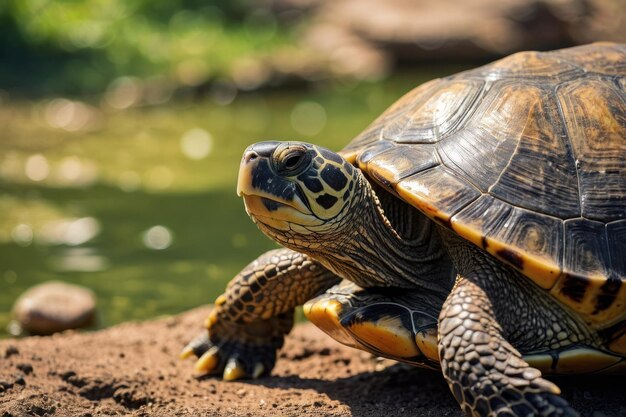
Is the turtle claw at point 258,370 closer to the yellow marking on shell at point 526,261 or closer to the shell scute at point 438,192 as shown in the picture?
the shell scute at point 438,192

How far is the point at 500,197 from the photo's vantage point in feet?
12.2

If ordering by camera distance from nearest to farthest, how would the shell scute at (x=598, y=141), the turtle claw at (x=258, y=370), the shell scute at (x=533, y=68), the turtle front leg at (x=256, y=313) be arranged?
the shell scute at (x=598, y=141), the shell scute at (x=533, y=68), the turtle front leg at (x=256, y=313), the turtle claw at (x=258, y=370)

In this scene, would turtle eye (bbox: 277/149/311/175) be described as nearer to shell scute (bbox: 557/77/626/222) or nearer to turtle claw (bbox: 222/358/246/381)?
shell scute (bbox: 557/77/626/222)

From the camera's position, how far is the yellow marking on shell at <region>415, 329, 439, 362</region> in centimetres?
362

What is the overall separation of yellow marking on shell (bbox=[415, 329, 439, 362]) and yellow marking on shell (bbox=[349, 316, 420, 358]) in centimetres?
3

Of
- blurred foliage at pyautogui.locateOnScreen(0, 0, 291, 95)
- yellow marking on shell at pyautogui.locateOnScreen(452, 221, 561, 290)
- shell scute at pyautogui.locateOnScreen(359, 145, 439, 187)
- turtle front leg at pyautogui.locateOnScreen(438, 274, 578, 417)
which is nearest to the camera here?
turtle front leg at pyautogui.locateOnScreen(438, 274, 578, 417)

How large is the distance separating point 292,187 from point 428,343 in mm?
846

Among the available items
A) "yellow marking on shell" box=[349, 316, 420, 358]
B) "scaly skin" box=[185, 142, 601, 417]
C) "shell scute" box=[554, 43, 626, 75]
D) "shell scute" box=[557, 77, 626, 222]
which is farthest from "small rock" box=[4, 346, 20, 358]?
"shell scute" box=[554, 43, 626, 75]

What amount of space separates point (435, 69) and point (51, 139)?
733 centimetres

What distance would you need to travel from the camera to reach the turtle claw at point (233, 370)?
4578 millimetres

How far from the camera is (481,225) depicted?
3.61m

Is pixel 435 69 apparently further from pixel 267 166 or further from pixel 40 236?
pixel 267 166

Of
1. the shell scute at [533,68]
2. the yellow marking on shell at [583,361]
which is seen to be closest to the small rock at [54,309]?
the shell scute at [533,68]

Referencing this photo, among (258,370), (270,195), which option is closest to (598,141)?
(270,195)
